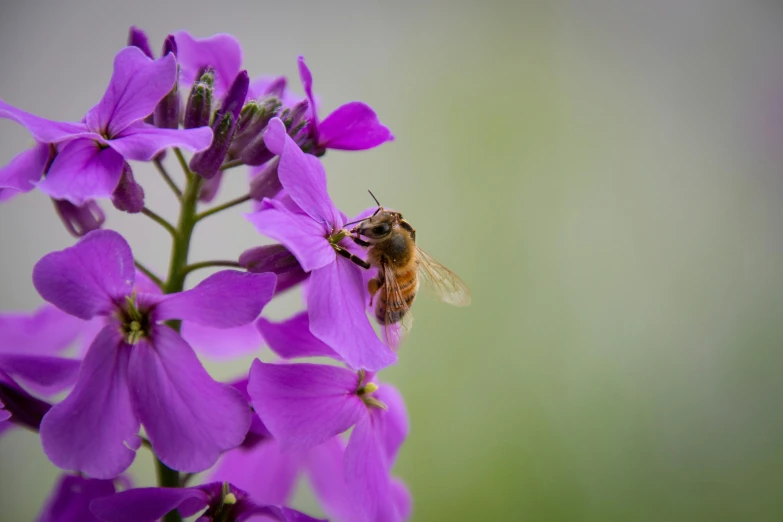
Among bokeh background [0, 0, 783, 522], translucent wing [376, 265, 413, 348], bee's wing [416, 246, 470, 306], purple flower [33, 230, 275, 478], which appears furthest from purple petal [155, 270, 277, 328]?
bokeh background [0, 0, 783, 522]

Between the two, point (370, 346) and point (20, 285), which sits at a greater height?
point (370, 346)

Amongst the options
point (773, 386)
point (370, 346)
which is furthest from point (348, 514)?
point (773, 386)

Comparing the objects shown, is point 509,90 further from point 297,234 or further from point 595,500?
point 297,234

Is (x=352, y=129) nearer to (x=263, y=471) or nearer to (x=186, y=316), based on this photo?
(x=186, y=316)

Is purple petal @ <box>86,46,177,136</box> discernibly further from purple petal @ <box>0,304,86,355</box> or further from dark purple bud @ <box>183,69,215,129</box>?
purple petal @ <box>0,304,86,355</box>

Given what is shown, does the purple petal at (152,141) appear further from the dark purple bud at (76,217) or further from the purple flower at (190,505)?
the purple flower at (190,505)
